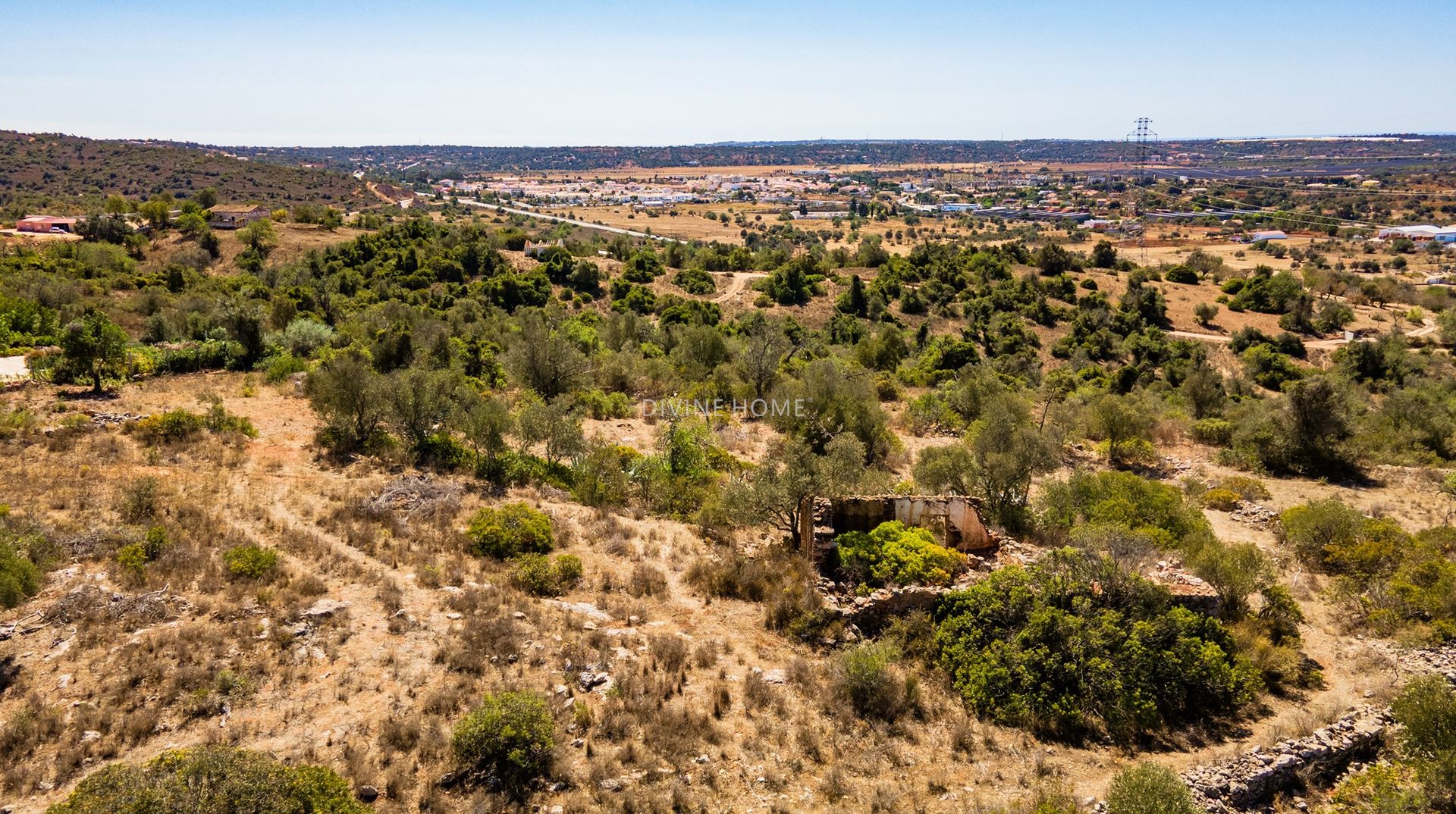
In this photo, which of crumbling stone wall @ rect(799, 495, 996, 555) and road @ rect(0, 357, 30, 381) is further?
road @ rect(0, 357, 30, 381)

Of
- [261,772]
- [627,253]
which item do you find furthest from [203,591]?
[627,253]

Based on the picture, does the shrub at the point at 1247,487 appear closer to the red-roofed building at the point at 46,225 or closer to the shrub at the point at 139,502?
the shrub at the point at 139,502

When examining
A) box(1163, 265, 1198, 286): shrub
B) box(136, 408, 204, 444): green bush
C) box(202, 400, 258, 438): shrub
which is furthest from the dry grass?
box(1163, 265, 1198, 286): shrub

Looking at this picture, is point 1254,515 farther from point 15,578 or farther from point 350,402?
point 15,578

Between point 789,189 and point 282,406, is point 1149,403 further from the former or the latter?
point 789,189

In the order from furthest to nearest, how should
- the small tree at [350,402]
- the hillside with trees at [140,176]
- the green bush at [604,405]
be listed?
the hillside with trees at [140,176] → the green bush at [604,405] → the small tree at [350,402]

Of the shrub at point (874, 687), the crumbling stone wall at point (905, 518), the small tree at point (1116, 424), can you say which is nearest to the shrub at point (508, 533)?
the crumbling stone wall at point (905, 518)

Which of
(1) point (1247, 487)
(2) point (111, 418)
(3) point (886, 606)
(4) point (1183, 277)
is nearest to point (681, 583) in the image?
(3) point (886, 606)

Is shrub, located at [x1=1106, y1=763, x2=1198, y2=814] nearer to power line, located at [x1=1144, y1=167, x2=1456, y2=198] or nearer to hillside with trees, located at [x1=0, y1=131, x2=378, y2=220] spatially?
hillside with trees, located at [x1=0, y1=131, x2=378, y2=220]
